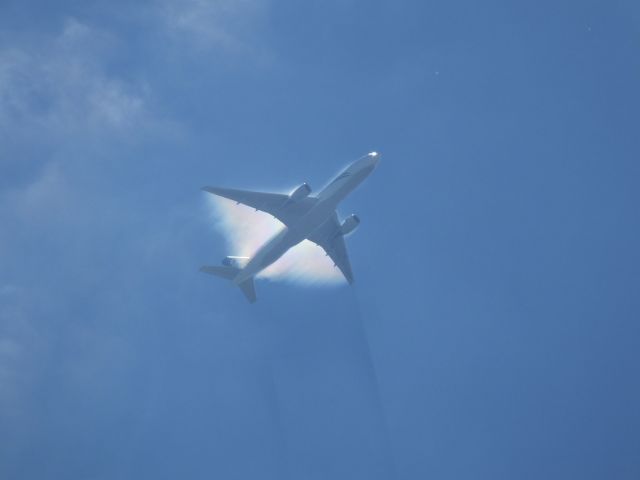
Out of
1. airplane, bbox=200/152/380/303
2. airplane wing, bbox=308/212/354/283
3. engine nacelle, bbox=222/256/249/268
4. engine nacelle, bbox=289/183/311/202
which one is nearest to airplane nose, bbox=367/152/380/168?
airplane, bbox=200/152/380/303

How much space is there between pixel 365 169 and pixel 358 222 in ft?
25.0

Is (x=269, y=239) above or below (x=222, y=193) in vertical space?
below

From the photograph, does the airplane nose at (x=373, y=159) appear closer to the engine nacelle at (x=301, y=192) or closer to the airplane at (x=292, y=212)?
the airplane at (x=292, y=212)

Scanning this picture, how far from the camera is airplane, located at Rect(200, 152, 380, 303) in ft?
155

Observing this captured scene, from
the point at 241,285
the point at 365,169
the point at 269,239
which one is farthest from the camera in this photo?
the point at 241,285

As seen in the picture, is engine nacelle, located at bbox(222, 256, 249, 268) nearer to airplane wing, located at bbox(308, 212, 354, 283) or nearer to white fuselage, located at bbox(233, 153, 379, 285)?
white fuselage, located at bbox(233, 153, 379, 285)

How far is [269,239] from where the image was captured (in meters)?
50.7

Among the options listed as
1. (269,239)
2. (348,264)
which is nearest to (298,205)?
(269,239)

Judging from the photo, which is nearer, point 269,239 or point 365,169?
point 365,169

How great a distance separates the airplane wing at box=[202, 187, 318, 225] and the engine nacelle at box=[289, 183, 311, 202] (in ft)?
1.82

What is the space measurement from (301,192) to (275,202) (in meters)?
3.36

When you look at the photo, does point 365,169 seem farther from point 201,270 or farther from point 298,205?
point 201,270

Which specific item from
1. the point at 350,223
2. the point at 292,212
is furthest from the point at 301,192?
the point at 350,223

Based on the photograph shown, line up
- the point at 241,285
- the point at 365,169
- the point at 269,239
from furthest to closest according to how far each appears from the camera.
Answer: the point at 241,285 → the point at 269,239 → the point at 365,169
